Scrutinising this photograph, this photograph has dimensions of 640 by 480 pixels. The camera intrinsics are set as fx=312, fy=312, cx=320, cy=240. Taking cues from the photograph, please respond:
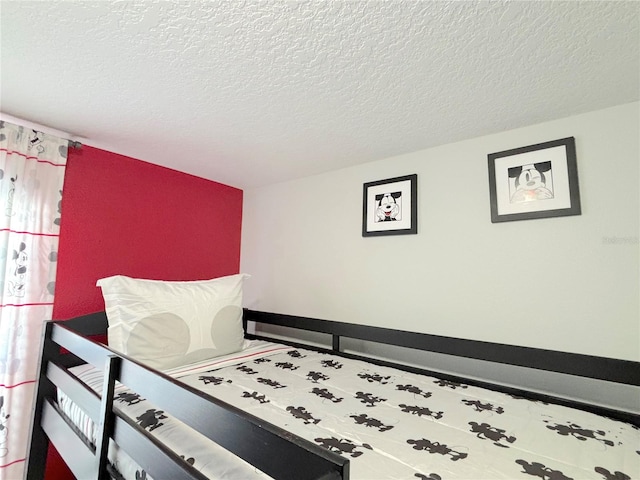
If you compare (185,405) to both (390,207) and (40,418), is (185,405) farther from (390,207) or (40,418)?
(390,207)

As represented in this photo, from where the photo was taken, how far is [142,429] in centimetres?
87

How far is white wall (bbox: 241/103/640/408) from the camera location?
1308mm

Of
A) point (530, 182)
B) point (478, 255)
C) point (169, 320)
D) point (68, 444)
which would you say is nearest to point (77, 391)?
point (68, 444)

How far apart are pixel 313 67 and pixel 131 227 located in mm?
1650

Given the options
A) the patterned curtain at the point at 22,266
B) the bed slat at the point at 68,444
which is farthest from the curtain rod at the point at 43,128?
the bed slat at the point at 68,444

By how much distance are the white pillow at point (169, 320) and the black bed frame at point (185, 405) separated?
0.22m

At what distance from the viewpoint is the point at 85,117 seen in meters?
Answer: 1.58

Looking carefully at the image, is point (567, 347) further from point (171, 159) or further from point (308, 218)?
point (171, 159)

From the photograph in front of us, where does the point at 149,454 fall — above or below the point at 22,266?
below

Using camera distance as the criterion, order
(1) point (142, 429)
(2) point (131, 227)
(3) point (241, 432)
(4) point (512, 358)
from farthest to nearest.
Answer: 1. (2) point (131, 227)
2. (4) point (512, 358)
3. (1) point (142, 429)
4. (3) point (241, 432)

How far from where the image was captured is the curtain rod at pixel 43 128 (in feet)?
5.21

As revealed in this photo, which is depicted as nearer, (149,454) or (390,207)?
(149,454)

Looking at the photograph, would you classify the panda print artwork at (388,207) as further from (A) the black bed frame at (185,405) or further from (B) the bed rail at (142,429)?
(B) the bed rail at (142,429)

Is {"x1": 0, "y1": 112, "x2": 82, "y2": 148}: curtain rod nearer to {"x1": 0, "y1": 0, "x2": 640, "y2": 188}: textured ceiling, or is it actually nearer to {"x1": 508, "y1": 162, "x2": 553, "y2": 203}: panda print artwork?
{"x1": 0, "y1": 0, "x2": 640, "y2": 188}: textured ceiling
